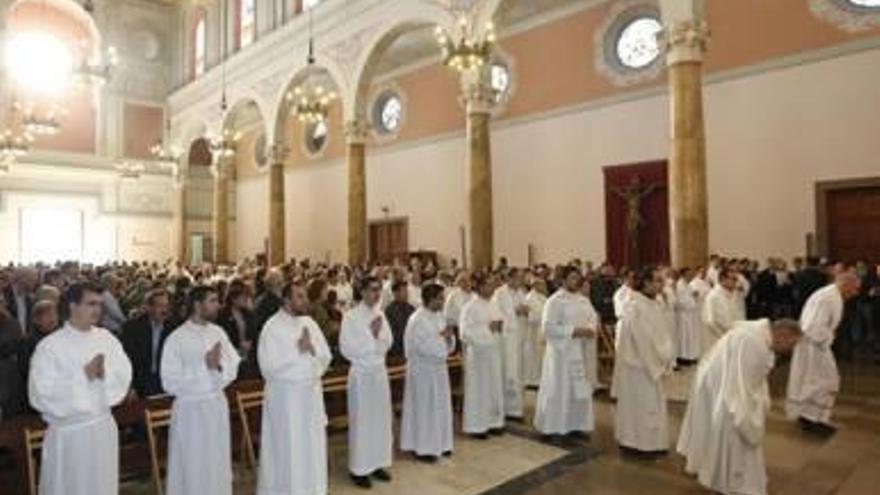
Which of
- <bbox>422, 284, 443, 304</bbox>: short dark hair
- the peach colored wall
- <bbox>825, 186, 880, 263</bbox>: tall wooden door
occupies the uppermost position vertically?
the peach colored wall

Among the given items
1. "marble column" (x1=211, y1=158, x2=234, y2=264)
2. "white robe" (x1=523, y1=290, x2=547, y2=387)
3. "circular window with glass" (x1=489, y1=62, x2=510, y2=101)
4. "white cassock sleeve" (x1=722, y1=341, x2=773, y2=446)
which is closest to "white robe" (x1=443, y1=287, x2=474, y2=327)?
"white robe" (x1=523, y1=290, x2=547, y2=387)

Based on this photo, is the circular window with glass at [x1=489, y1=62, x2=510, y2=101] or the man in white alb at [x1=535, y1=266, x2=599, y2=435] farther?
the circular window with glass at [x1=489, y1=62, x2=510, y2=101]

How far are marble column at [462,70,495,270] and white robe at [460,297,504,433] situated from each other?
6954 millimetres

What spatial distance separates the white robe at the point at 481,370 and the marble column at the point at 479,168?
22.8ft

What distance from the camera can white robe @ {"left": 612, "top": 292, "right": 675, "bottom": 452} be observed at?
7.01 metres

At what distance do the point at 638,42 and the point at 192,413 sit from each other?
1398cm

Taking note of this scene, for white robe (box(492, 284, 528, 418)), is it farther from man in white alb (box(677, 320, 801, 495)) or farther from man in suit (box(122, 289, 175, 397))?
man in suit (box(122, 289, 175, 397))

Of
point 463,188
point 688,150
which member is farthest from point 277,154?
point 688,150

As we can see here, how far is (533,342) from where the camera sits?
35.3 feet

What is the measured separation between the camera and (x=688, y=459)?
6207mm

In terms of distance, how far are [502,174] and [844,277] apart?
464 inches

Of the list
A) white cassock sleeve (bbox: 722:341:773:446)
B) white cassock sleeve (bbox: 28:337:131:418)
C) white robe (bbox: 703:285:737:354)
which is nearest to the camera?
white cassock sleeve (bbox: 28:337:131:418)

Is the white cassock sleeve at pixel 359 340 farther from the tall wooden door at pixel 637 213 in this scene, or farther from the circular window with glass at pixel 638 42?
the circular window with glass at pixel 638 42

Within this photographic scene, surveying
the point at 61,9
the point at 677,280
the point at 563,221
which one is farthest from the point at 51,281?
the point at 61,9
